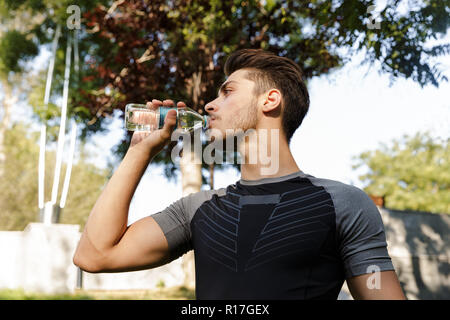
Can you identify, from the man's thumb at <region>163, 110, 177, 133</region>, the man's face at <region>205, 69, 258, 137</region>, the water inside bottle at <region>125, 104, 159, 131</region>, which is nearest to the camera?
the man's thumb at <region>163, 110, 177, 133</region>

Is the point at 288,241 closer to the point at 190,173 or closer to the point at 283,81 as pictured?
the point at 283,81

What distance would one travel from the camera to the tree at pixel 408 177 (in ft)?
108

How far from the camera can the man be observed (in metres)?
1.70

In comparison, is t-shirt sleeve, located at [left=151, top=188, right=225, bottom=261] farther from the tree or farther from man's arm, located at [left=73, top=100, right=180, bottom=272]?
the tree

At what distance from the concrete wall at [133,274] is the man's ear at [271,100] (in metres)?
6.05

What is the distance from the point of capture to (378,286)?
5.42ft

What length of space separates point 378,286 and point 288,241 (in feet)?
1.24

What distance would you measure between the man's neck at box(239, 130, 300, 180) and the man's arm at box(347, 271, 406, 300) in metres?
0.61

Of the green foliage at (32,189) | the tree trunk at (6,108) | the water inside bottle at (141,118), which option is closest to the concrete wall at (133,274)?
the water inside bottle at (141,118)

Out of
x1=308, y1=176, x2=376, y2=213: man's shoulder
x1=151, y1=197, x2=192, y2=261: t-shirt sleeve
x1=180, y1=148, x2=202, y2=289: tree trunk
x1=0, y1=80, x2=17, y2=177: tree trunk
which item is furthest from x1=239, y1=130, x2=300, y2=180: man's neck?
x1=0, y1=80, x2=17, y2=177: tree trunk

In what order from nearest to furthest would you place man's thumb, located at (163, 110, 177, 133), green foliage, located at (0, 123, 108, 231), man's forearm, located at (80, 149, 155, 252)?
man's forearm, located at (80, 149, 155, 252) < man's thumb, located at (163, 110, 177, 133) < green foliage, located at (0, 123, 108, 231)

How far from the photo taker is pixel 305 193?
1916mm

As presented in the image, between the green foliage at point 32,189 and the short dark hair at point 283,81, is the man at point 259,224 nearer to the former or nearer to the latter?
the short dark hair at point 283,81
